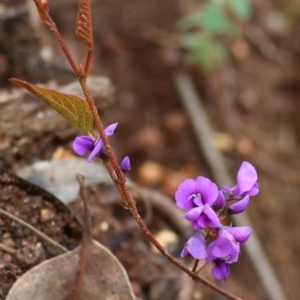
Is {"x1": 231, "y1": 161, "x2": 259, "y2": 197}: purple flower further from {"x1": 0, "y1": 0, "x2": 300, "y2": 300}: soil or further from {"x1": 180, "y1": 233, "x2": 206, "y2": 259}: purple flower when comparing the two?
{"x1": 0, "y1": 0, "x2": 300, "y2": 300}: soil

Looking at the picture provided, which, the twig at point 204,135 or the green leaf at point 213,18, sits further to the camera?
the twig at point 204,135

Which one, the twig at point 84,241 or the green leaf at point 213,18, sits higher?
the twig at point 84,241

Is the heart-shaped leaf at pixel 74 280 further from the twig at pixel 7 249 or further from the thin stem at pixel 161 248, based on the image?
the thin stem at pixel 161 248

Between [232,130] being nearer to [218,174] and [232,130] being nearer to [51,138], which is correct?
[218,174]

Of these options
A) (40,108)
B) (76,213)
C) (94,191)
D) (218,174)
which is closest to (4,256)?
(76,213)

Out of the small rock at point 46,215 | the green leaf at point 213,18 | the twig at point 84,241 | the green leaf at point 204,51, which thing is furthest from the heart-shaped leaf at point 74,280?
the green leaf at point 204,51

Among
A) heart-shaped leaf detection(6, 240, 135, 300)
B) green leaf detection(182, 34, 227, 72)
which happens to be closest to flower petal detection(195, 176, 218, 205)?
heart-shaped leaf detection(6, 240, 135, 300)

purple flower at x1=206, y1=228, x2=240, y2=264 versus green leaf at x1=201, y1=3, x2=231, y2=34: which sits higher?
purple flower at x1=206, y1=228, x2=240, y2=264

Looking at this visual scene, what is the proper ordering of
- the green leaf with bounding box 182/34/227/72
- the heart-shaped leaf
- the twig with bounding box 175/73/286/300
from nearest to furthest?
the heart-shaped leaf, the twig with bounding box 175/73/286/300, the green leaf with bounding box 182/34/227/72
